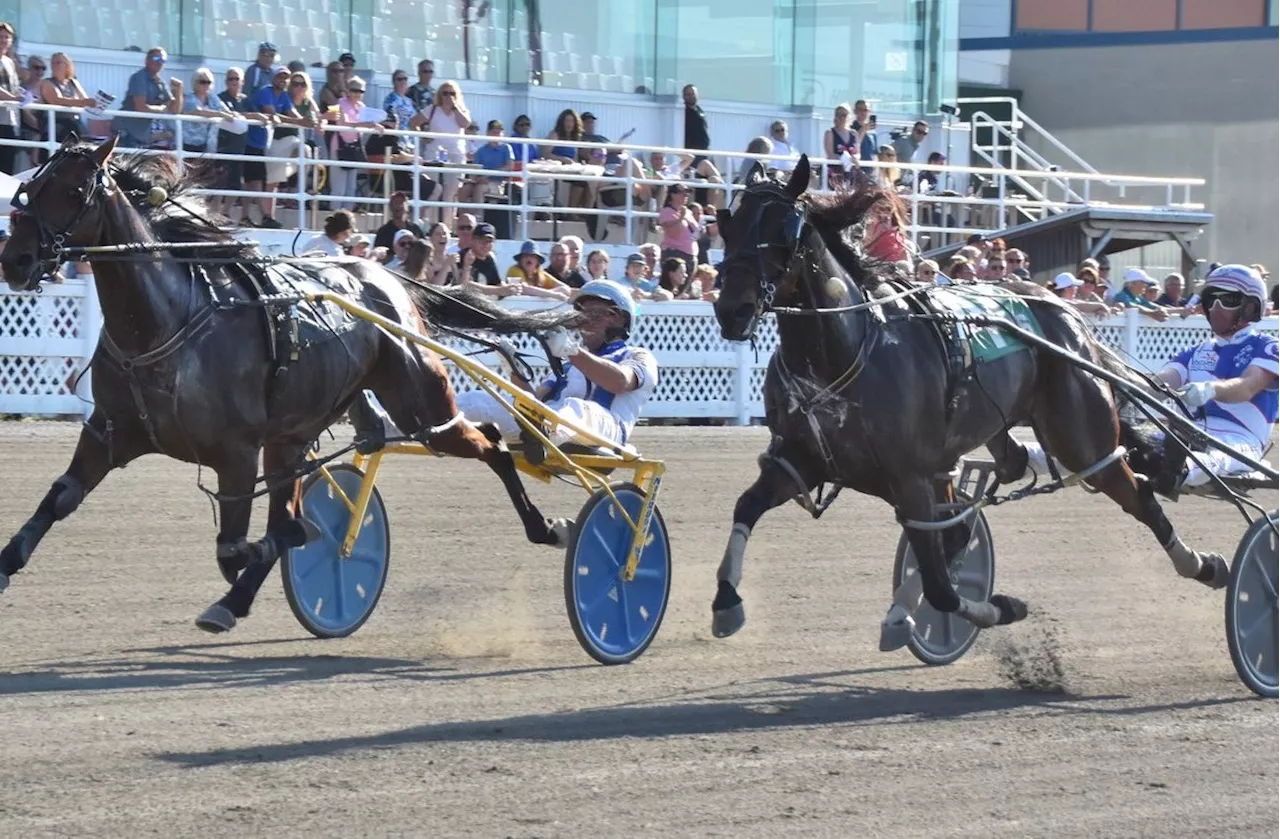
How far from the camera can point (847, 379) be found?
6551 mm

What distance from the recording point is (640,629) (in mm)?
7188

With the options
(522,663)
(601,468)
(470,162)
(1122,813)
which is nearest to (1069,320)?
(601,468)

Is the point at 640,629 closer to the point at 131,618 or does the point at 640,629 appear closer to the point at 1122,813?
the point at 131,618

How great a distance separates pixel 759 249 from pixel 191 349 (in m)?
1.89

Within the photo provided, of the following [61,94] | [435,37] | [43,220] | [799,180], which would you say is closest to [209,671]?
[43,220]

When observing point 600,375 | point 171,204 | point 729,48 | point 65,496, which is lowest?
point 65,496

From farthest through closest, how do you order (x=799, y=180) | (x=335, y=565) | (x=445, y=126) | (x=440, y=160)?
(x=445, y=126), (x=440, y=160), (x=335, y=565), (x=799, y=180)

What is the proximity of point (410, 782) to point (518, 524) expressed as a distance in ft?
17.6

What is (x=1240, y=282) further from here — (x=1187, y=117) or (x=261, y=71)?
(x=1187, y=117)

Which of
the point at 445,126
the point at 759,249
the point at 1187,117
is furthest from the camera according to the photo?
the point at 1187,117

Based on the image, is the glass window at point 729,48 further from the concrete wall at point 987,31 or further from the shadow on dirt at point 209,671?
the shadow on dirt at point 209,671

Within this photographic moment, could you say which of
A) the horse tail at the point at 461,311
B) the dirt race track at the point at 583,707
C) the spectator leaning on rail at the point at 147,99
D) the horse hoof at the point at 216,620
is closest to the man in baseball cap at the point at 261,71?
the spectator leaning on rail at the point at 147,99

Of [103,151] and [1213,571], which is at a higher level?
[103,151]

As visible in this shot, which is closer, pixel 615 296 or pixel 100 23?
pixel 615 296
